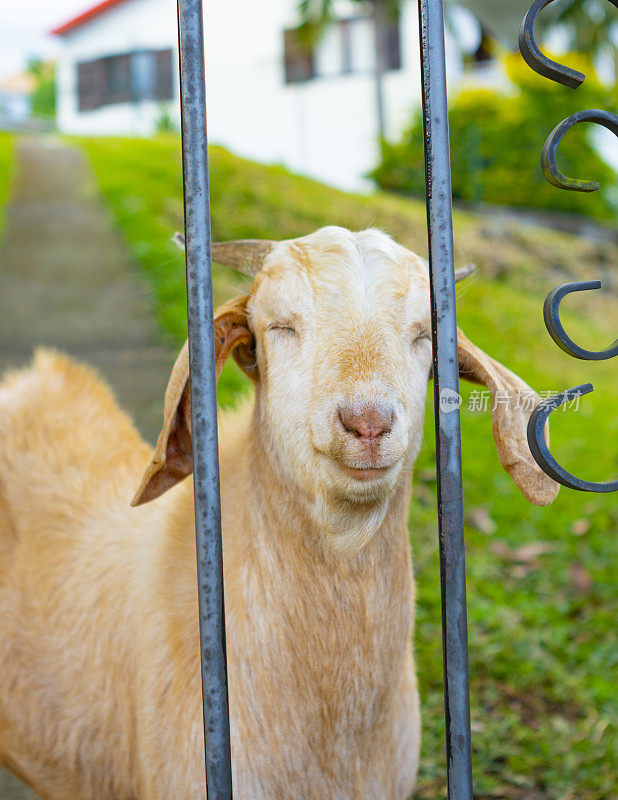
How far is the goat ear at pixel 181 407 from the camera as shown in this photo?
5.49 ft

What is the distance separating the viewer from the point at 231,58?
52.3ft

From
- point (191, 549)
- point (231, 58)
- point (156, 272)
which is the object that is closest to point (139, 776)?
point (191, 549)

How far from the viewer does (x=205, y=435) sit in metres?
1.29

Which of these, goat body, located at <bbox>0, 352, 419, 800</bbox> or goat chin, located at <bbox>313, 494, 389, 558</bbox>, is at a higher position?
goat chin, located at <bbox>313, 494, 389, 558</bbox>

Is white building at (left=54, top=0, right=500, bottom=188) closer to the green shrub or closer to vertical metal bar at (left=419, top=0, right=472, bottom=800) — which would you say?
vertical metal bar at (left=419, top=0, right=472, bottom=800)

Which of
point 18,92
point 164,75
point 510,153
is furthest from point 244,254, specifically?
point 18,92

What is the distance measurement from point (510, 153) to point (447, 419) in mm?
12876

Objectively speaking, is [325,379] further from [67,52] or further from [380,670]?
[67,52]

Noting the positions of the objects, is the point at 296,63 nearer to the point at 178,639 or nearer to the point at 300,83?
the point at 300,83

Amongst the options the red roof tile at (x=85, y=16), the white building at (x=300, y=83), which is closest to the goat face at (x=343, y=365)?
the white building at (x=300, y=83)

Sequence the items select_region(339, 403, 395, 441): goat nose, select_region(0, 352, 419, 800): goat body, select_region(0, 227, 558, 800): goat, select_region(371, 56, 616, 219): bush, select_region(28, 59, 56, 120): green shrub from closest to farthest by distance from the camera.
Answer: select_region(339, 403, 395, 441): goat nose → select_region(0, 227, 558, 800): goat → select_region(0, 352, 419, 800): goat body → select_region(371, 56, 616, 219): bush → select_region(28, 59, 56, 120): green shrub

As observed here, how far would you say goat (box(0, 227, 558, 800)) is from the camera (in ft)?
5.37

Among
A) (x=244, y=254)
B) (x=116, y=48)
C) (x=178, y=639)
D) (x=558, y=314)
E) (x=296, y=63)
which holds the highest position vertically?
(x=116, y=48)

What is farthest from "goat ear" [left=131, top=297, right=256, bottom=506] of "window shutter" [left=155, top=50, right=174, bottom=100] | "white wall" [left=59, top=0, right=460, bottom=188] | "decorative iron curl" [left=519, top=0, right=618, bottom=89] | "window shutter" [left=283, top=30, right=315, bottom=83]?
"window shutter" [left=155, top=50, right=174, bottom=100]
